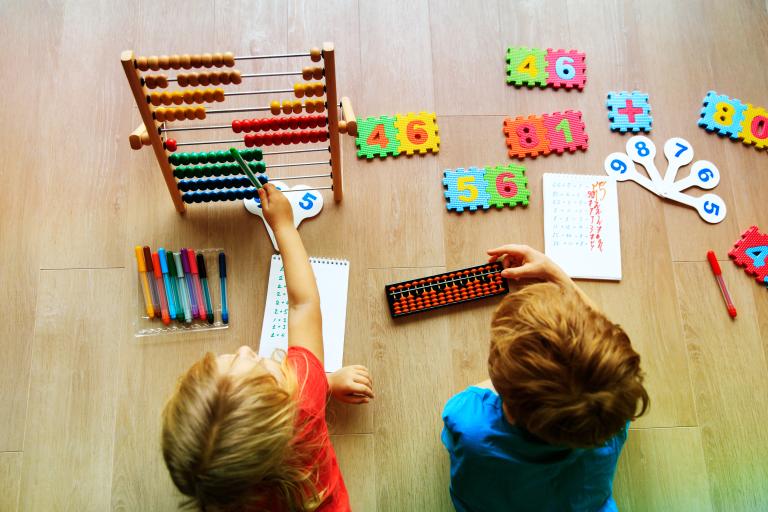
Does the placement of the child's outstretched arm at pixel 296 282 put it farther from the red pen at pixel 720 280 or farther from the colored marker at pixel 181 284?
the red pen at pixel 720 280

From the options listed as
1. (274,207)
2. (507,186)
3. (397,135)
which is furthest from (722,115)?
(274,207)

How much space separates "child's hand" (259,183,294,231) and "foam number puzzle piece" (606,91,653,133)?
35.6 inches

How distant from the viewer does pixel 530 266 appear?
131 centimetres

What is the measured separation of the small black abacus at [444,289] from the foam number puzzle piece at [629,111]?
0.53 meters

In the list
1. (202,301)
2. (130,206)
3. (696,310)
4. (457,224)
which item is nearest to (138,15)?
(130,206)

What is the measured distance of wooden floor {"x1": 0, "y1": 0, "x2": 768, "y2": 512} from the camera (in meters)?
1.28

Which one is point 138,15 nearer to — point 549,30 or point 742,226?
point 549,30

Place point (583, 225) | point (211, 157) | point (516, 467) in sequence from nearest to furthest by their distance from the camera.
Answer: point (516, 467), point (211, 157), point (583, 225)

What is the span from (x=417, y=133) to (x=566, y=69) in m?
0.46

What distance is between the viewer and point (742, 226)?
4.81ft

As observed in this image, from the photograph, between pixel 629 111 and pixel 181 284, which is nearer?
pixel 181 284

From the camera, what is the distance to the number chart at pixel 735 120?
1522mm

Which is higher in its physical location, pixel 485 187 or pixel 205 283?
pixel 485 187

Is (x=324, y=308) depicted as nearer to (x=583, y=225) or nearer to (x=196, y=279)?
(x=196, y=279)
